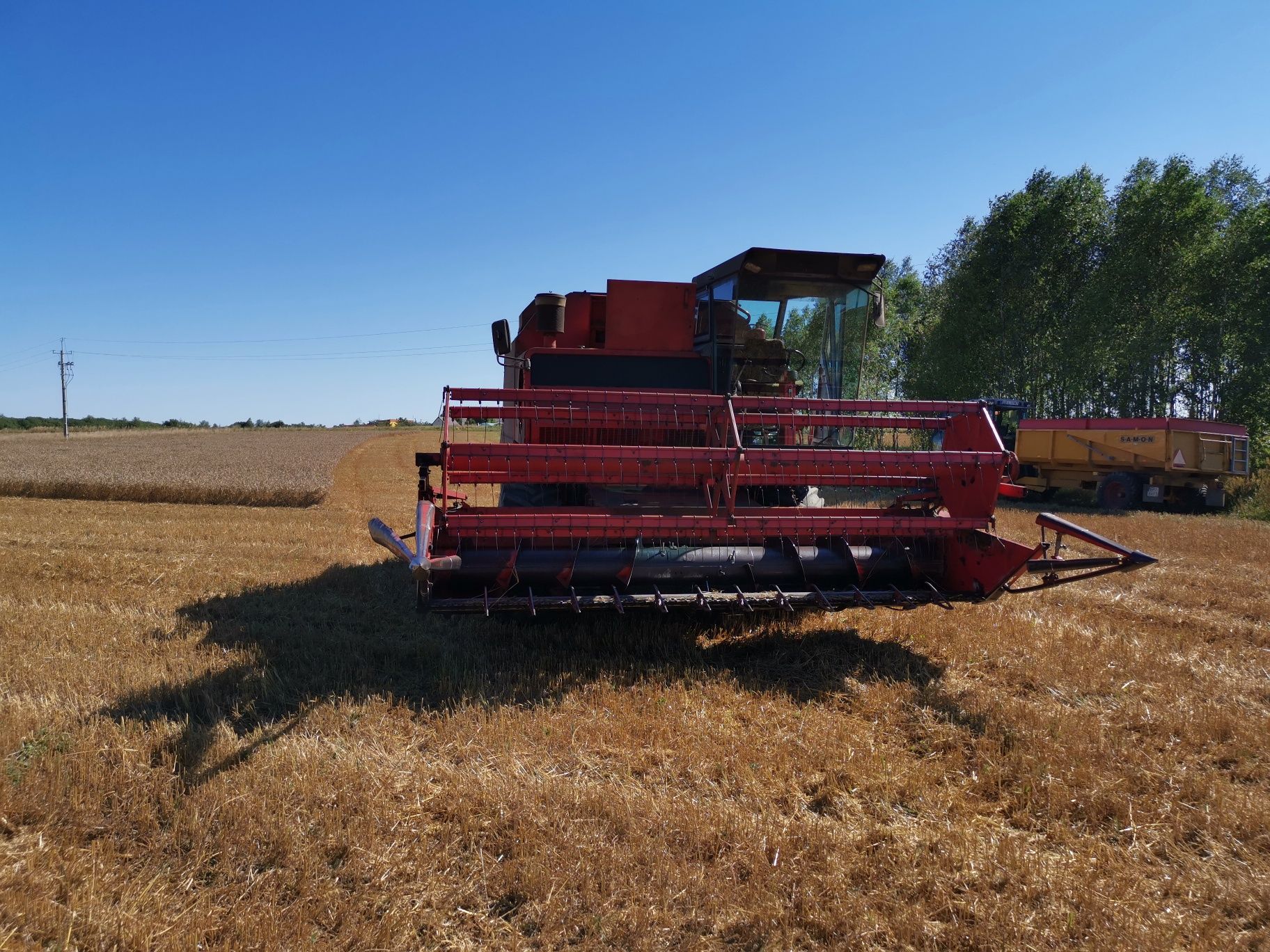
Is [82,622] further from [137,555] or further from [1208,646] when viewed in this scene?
[1208,646]

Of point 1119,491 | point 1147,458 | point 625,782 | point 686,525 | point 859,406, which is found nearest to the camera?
point 625,782

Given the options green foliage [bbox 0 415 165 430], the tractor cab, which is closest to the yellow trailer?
the tractor cab

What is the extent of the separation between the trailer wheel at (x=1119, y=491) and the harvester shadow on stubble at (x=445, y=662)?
13.4 metres

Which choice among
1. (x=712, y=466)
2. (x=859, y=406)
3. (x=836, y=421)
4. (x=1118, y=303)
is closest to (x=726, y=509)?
(x=712, y=466)

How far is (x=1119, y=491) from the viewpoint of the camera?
1569cm

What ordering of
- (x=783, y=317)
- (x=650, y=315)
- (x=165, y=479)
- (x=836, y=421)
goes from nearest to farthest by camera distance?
(x=836, y=421)
(x=783, y=317)
(x=650, y=315)
(x=165, y=479)

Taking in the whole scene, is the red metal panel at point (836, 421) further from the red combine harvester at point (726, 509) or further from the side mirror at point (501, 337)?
the side mirror at point (501, 337)

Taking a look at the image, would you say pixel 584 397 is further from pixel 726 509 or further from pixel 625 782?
pixel 625 782

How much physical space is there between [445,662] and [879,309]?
13.7 ft

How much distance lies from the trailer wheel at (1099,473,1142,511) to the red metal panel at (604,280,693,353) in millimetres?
12798

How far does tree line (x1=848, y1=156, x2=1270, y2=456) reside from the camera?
2153 centimetres

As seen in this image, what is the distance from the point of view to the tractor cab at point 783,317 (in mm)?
5836

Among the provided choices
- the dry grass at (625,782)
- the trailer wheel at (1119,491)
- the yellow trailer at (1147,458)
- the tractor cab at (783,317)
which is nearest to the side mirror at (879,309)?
the tractor cab at (783,317)

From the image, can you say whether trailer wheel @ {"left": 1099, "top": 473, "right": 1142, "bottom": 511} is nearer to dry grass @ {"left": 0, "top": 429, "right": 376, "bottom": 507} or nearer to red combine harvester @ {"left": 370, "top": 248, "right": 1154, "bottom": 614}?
red combine harvester @ {"left": 370, "top": 248, "right": 1154, "bottom": 614}
